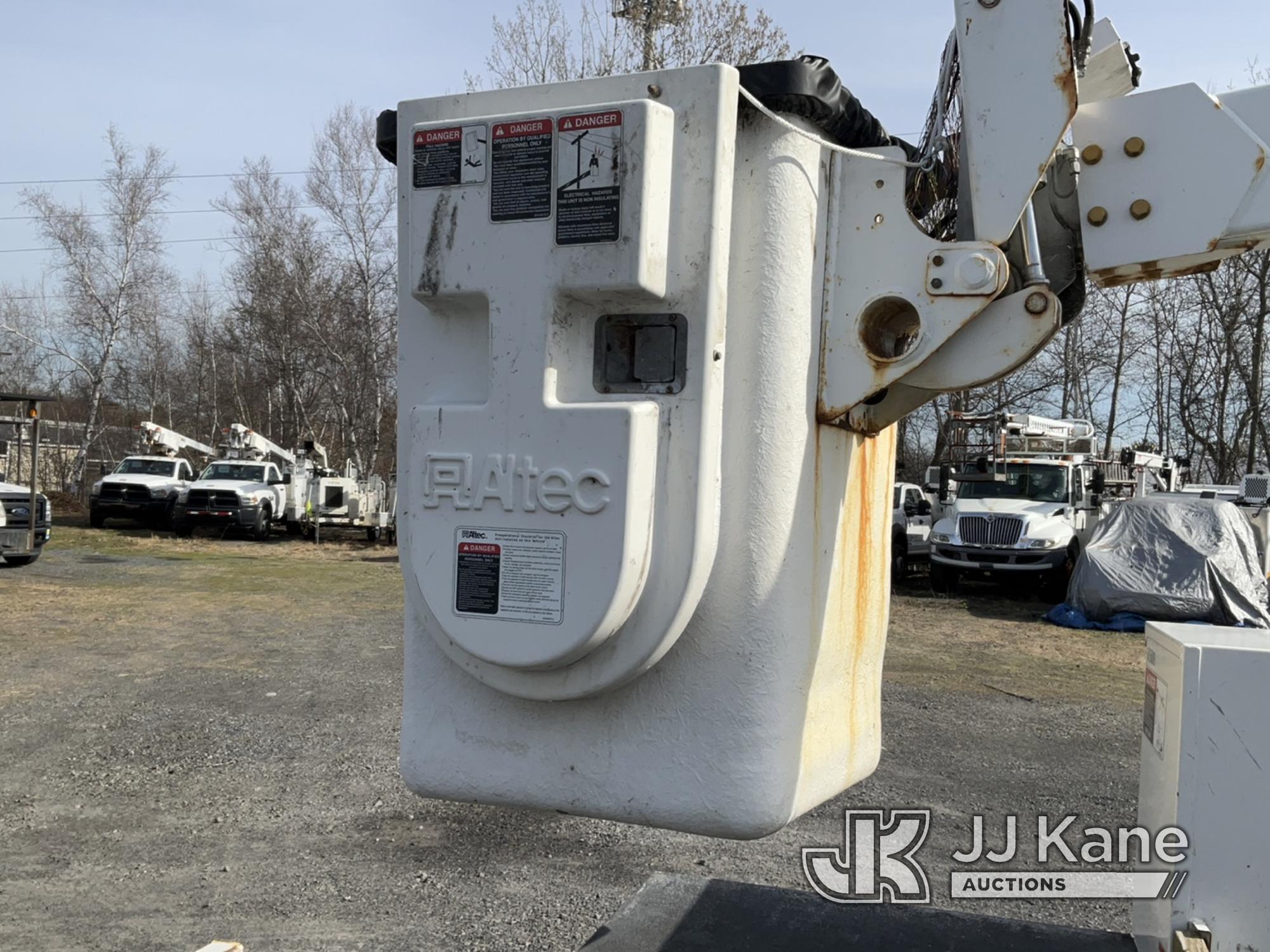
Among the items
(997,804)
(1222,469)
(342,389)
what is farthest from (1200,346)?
(997,804)

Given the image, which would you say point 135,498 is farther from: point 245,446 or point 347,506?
point 347,506

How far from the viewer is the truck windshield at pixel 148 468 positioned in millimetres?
26719

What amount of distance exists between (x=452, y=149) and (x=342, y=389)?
2756cm

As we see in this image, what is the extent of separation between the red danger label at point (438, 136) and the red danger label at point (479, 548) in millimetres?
750

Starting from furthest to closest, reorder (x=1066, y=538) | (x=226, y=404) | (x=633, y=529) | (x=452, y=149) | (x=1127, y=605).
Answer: (x=226, y=404)
(x=1066, y=538)
(x=1127, y=605)
(x=452, y=149)
(x=633, y=529)

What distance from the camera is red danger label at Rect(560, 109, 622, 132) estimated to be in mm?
1997

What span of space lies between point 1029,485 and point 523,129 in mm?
16448

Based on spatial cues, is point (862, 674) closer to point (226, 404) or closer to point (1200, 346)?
point (1200, 346)

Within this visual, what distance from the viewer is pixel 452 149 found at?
2127 mm

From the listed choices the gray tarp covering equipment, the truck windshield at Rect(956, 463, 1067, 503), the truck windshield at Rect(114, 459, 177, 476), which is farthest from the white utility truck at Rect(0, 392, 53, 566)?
the gray tarp covering equipment

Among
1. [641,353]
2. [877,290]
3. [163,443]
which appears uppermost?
[877,290]

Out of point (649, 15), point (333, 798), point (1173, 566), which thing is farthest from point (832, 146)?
point (649, 15)

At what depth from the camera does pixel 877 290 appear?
2080mm

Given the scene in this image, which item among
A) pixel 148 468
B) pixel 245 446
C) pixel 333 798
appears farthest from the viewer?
pixel 148 468
